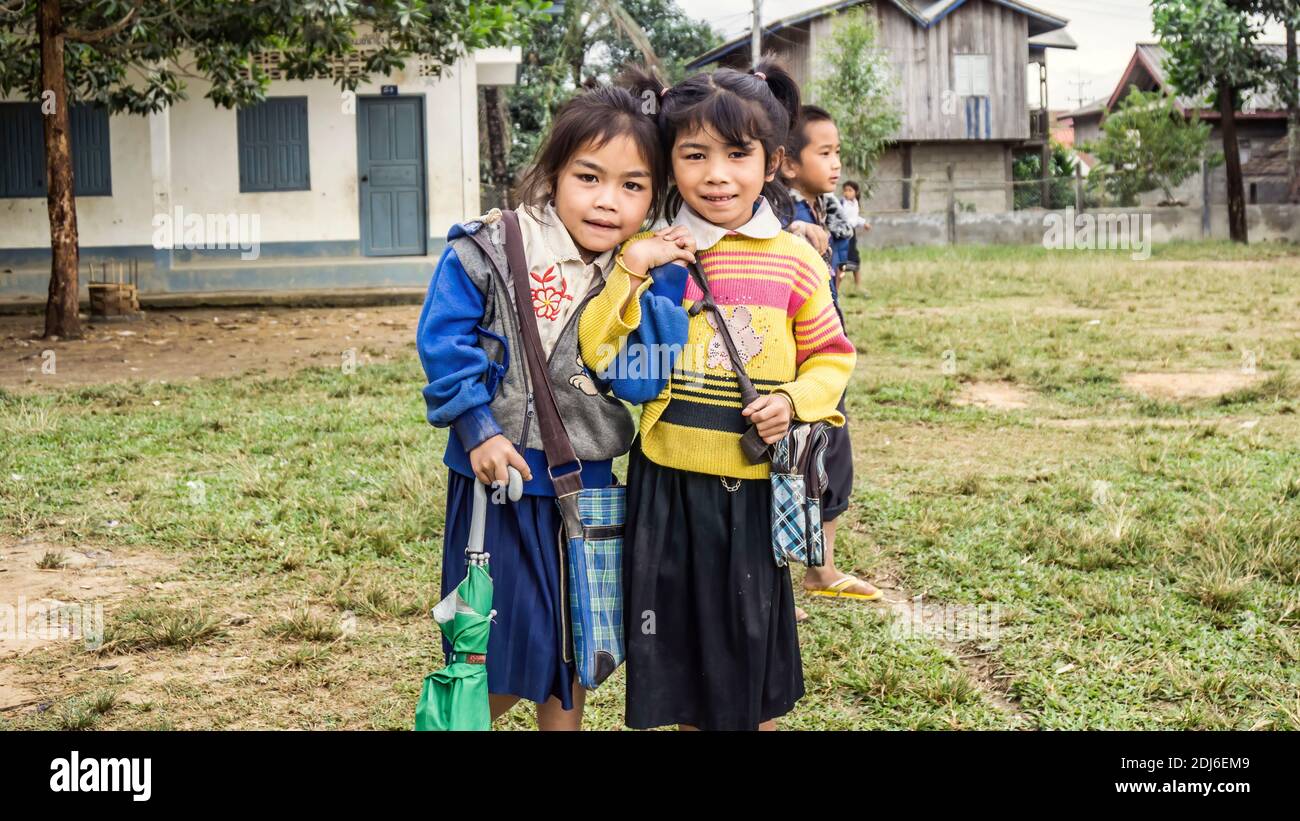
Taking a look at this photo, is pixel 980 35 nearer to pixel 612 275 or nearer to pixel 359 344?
pixel 359 344

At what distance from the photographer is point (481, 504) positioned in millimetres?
2383

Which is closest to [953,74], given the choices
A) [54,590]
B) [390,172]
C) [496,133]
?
[496,133]

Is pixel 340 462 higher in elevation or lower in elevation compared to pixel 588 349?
lower

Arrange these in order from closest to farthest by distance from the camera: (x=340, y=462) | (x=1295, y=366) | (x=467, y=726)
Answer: (x=467, y=726)
(x=340, y=462)
(x=1295, y=366)

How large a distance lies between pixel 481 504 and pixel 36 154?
1361 centimetres

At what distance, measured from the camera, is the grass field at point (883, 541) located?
3.26m

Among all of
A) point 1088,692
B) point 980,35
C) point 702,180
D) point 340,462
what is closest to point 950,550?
point 1088,692

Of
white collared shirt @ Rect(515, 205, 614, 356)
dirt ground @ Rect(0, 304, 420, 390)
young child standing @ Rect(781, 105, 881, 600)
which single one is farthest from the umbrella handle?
dirt ground @ Rect(0, 304, 420, 390)

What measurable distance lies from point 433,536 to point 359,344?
5.94 m

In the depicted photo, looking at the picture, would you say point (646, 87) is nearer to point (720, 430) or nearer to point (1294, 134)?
point (720, 430)

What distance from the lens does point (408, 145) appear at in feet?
49.1

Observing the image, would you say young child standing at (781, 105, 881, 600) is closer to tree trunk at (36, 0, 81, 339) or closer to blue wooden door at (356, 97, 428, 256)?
tree trunk at (36, 0, 81, 339)

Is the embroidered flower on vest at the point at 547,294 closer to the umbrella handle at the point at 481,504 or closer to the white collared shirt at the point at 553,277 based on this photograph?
the white collared shirt at the point at 553,277

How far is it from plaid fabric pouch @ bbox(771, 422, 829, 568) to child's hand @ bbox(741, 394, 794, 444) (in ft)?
0.10
